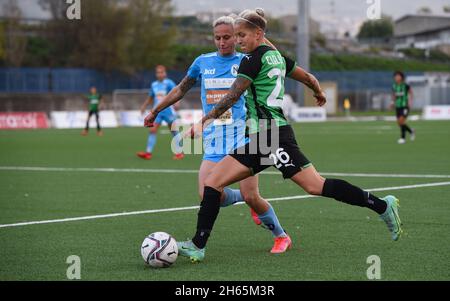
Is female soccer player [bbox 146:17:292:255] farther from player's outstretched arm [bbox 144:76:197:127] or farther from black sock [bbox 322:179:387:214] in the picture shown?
black sock [bbox 322:179:387:214]

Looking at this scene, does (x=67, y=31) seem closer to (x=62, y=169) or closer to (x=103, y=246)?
(x=62, y=169)

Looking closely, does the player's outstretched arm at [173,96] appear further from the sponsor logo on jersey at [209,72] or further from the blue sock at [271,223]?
the blue sock at [271,223]

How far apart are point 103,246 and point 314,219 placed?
9.87 feet

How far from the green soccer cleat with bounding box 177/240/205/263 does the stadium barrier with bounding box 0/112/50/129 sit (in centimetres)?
3864

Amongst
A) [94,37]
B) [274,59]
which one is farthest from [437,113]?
[274,59]

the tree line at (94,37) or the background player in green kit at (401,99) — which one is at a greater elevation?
the tree line at (94,37)

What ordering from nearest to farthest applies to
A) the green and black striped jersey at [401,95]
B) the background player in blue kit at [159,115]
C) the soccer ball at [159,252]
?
the soccer ball at [159,252], the background player in blue kit at [159,115], the green and black striped jersey at [401,95]

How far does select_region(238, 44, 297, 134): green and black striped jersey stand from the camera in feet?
26.1

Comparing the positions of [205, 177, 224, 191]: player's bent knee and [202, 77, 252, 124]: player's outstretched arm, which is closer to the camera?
[202, 77, 252, 124]: player's outstretched arm

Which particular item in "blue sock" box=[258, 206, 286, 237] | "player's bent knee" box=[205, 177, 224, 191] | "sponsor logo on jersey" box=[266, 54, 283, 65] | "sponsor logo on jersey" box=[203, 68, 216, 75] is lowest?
"blue sock" box=[258, 206, 286, 237]

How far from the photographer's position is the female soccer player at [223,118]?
29.1ft

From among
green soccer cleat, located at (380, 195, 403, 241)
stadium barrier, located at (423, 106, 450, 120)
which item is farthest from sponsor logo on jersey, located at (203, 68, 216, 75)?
stadium barrier, located at (423, 106, 450, 120)

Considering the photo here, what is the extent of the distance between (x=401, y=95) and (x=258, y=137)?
22.5 meters

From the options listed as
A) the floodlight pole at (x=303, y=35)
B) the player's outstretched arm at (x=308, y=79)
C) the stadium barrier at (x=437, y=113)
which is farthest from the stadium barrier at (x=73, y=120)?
the player's outstretched arm at (x=308, y=79)
